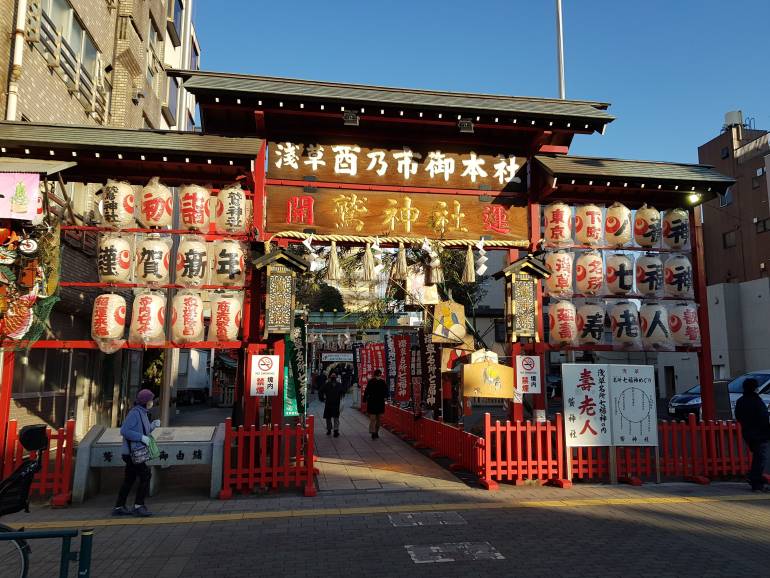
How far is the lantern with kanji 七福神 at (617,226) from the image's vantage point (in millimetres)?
11180

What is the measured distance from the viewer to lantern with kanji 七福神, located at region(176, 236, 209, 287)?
9688 millimetres

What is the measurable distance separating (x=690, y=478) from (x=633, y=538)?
4.14 metres

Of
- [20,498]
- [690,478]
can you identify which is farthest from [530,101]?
[20,498]

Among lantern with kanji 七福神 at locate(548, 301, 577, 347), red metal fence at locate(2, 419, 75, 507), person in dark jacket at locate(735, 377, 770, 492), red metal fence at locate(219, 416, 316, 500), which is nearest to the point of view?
red metal fence at locate(2, 419, 75, 507)

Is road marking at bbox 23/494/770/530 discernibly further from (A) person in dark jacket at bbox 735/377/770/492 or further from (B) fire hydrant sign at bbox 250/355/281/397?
(B) fire hydrant sign at bbox 250/355/281/397

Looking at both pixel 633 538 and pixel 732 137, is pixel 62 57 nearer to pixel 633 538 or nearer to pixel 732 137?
pixel 633 538

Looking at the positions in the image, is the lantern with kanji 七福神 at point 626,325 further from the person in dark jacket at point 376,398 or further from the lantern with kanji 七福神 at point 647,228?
the person in dark jacket at point 376,398

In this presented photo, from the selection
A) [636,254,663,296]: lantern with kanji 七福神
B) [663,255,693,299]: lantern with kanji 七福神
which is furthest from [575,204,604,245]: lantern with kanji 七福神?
[663,255,693,299]: lantern with kanji 七福神

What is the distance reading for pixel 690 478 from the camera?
32.8ft

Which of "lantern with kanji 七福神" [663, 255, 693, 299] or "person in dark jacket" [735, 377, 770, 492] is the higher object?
"lantern with kanji 七福神" [663, 255, 693, 299]

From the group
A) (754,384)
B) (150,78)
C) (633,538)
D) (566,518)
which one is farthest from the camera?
(150,78)

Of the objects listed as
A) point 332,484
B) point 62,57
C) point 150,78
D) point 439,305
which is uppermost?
point 150,78

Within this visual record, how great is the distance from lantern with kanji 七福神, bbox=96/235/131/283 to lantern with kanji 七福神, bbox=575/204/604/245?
8.73 meters

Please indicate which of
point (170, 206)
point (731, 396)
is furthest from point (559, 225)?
point (731, 396)
